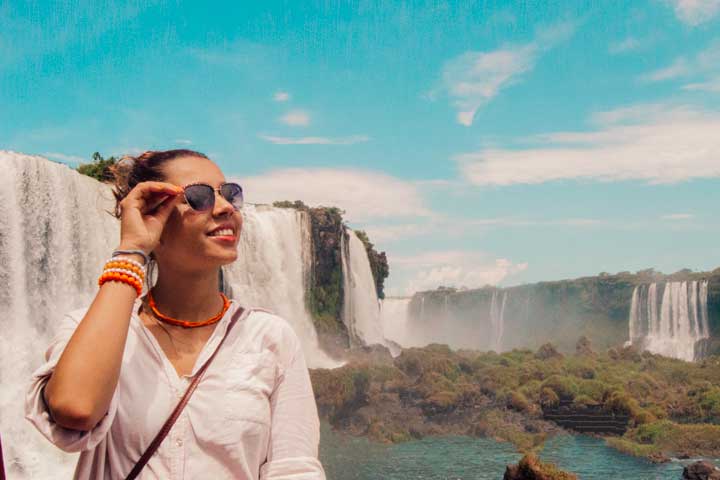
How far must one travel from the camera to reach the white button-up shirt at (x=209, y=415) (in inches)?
69.7

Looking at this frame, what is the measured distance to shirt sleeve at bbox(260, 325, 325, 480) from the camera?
183 centimetres

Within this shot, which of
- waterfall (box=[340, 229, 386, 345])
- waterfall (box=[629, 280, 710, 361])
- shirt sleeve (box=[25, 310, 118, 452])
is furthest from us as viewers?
waterfall (box=[629, 280, 710, 361])

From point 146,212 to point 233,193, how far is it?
0.83 feet

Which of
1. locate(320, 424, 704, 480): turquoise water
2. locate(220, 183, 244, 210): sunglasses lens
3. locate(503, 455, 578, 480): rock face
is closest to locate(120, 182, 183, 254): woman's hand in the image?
locate(220, 183, 244, 210): sunglasses lens

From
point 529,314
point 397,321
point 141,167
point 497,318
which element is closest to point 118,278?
point 141,167

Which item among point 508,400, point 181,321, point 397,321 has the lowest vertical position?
point 508,400

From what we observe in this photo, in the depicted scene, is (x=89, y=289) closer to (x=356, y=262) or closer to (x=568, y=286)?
(x=356, y=262)

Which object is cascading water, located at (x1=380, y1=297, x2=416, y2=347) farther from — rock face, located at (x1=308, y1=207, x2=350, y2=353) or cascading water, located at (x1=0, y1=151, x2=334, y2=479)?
cascading water, located at (x1=0, y1=151, x2=334, y2=479)

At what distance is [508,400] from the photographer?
2714 centimetres

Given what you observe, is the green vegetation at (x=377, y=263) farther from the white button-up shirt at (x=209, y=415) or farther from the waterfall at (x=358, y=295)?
the white button-up shirt at (x=209, y=415)

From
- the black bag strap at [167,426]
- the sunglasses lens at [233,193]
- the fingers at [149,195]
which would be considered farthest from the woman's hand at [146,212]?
the black bag strap at [167,426]

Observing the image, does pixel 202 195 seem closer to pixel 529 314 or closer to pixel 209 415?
pixel 209 415

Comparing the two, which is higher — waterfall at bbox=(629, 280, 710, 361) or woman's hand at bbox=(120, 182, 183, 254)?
woman's hand at bbox=(120, 182, 183, 254)

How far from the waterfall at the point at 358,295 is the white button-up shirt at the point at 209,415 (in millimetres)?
32353
